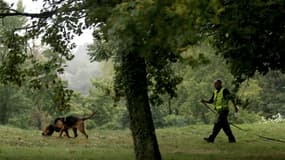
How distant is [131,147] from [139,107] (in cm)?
615

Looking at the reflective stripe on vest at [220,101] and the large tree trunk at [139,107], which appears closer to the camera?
the large tree trunk at [139,107]

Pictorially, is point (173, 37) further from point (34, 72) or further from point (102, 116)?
point (102, 116)

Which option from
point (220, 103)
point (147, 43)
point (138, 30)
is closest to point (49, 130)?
point (220, 103)

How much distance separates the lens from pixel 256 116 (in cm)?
Result: 4694

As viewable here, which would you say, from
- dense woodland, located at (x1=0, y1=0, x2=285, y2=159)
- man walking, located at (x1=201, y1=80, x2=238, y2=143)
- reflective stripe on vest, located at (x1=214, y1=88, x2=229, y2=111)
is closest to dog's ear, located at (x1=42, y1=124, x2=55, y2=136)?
dense woodland, located at (x1=0, y1=0, x2=285, y2=159)

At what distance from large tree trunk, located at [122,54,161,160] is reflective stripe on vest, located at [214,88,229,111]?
19.5ft

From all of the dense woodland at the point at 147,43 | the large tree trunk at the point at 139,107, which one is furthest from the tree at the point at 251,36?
the large tree trunk at the point at 139,107

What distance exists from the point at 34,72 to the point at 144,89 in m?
4.72

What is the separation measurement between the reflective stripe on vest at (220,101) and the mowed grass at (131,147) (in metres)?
1.12

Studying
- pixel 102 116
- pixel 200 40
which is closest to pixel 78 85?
pixel 102 116

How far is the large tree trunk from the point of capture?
10.1m

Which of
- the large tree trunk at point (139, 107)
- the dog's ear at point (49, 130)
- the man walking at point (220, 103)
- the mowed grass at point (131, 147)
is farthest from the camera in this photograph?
the dog's ear at point (49, 130)

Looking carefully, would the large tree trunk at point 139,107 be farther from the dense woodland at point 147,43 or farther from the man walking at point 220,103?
the man walking at point 220,103

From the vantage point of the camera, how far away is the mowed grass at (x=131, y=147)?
12.9 meters
